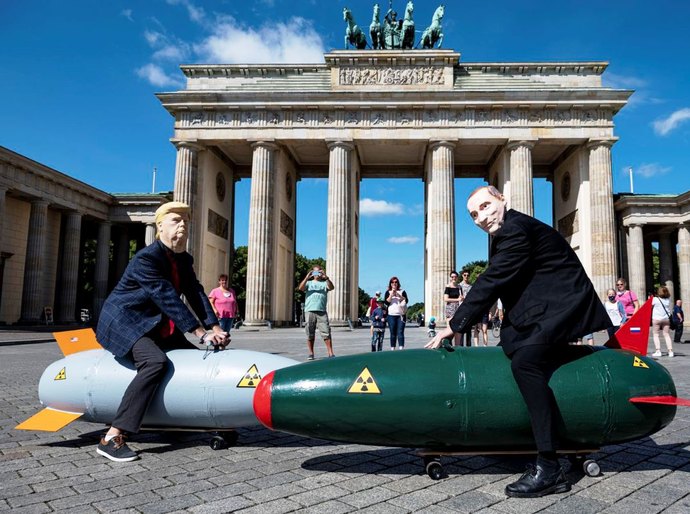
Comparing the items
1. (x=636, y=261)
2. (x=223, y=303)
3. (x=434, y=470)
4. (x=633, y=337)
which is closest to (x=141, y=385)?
(x=434, y=470)

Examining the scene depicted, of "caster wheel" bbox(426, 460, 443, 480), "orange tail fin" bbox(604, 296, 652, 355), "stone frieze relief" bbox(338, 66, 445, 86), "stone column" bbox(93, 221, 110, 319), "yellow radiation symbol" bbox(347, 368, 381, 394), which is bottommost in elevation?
"caster wheel" bbox(426, 460, 443, 480)

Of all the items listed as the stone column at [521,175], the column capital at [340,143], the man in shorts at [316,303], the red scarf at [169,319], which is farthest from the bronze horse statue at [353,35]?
the red scarf at [169,319]

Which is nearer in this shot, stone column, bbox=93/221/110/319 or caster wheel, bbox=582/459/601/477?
caster wheel, bbox=582/459/601/477

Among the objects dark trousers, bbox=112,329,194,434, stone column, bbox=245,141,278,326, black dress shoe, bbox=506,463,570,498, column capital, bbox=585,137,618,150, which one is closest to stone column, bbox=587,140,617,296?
column capital, bbox=585,137,618,150

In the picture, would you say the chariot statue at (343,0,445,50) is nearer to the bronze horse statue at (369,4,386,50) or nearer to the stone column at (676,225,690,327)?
the bronze horse statue at (369,4,386,50)

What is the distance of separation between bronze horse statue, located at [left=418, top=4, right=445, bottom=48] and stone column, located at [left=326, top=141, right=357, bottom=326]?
10724mm

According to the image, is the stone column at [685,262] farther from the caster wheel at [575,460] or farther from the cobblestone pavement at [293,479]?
the caster wheel at [575,460]

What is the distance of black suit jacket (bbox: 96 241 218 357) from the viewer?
15.1 feet

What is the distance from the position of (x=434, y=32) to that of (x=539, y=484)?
38.5 meters

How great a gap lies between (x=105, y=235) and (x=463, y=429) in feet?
144

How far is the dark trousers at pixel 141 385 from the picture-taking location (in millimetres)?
4340

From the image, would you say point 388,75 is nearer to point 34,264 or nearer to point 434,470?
point 34,264

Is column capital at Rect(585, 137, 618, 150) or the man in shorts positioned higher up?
column capital at Rect(585, 137, 618, 150)

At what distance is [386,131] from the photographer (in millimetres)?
33156
